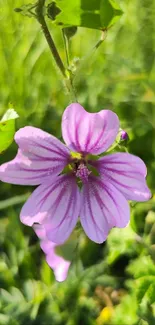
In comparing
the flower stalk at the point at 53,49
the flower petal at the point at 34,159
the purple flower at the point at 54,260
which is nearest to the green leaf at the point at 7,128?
the flower petal at the point at 34,159

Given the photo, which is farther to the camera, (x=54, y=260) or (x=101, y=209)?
(x=54, y=260)

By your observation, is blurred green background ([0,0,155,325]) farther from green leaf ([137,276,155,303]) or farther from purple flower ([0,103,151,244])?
purple flower ([0,103,151,244])

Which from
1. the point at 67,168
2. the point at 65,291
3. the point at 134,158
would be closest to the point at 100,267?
the point at 65,291

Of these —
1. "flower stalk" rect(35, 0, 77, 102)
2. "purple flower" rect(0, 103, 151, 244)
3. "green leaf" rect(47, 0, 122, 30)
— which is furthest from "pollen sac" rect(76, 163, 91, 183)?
"green leaf" rect(47, 0, 122, 30)

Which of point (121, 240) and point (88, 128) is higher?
point (88, 128)

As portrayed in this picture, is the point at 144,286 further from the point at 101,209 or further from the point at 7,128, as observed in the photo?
the point at 7,128

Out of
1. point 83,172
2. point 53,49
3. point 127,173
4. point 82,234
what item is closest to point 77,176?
point 83,172

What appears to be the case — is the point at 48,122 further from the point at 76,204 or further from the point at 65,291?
the point at 76,204
